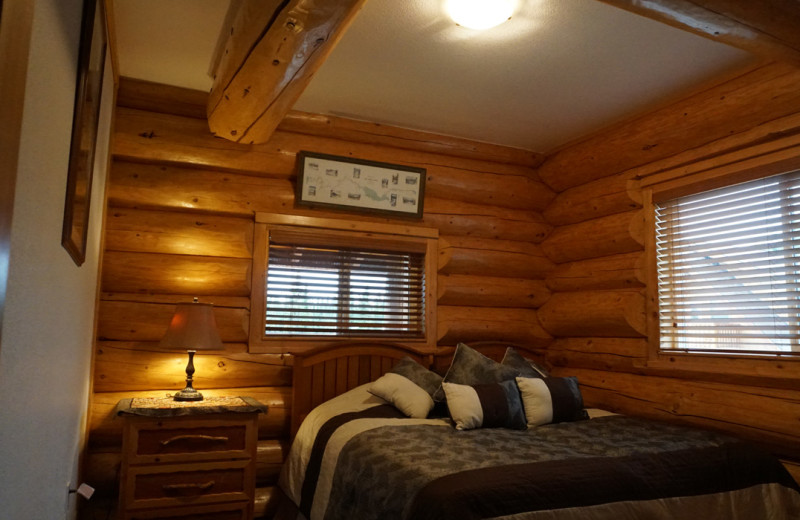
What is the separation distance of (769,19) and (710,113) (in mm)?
1355

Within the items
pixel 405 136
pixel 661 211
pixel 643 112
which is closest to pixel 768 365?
pixel 661 211

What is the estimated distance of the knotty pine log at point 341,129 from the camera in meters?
3.40

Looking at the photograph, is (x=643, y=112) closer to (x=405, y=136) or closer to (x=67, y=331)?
(x=405, y=136)

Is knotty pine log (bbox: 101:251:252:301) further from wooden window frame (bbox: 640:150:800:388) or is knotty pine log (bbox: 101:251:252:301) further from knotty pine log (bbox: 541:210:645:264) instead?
wooden window frame (bbox: 640:150:800:388)

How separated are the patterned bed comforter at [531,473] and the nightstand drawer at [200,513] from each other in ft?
0.95

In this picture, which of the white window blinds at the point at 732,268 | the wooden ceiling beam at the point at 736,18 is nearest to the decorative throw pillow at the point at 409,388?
the white window blinds at the point at 732,268

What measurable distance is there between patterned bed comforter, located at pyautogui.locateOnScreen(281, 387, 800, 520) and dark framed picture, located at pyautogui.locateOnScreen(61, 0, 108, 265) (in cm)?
140

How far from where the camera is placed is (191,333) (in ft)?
10.0

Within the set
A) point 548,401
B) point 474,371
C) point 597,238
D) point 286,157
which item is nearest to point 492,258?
point 597,238

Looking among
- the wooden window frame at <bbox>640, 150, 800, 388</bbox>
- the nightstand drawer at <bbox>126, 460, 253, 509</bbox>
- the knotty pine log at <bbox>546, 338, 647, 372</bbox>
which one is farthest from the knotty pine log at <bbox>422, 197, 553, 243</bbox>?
the nightstand drawer at <bbox>126, 460, 253, 509</bbox>

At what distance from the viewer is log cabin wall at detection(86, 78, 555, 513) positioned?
10.8ft

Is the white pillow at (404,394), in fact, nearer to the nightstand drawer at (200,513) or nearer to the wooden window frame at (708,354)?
the nightstand drawer at (200,513)

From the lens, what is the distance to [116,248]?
10.9 ft

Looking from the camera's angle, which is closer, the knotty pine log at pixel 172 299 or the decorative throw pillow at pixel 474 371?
the knotty pine log at pixel 172 299
